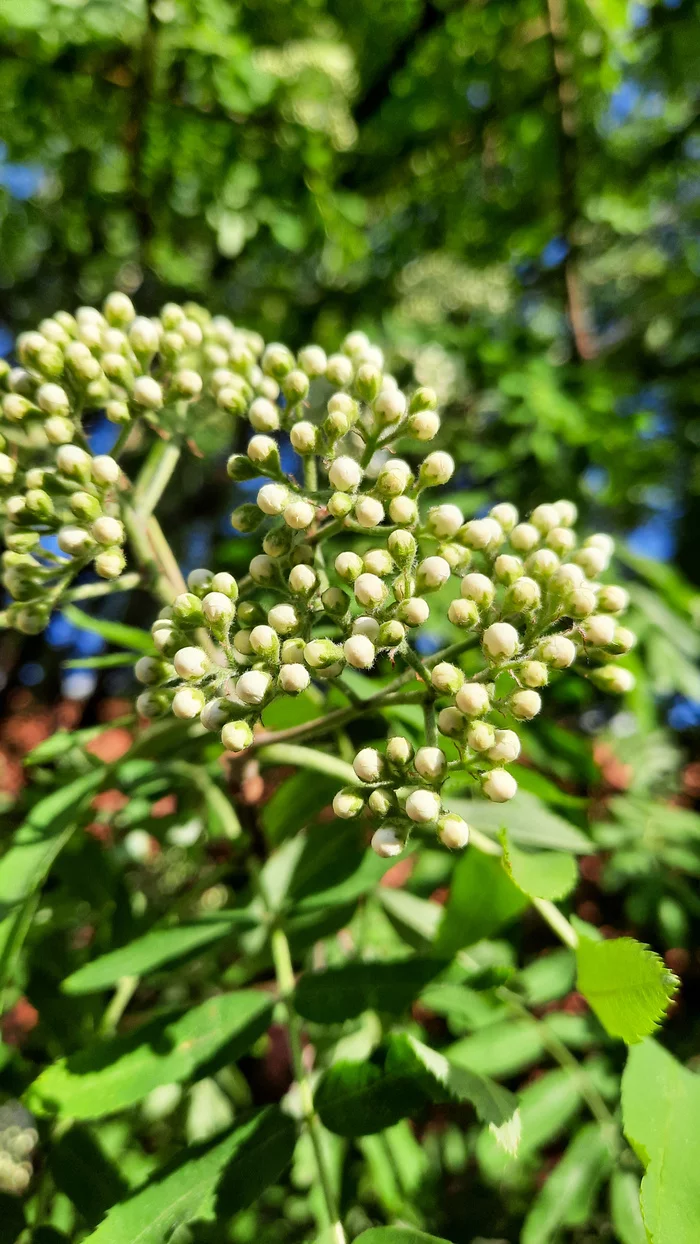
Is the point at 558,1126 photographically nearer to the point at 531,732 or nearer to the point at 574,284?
the point at 531,732

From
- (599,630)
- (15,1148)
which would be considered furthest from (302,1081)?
(15,1148)

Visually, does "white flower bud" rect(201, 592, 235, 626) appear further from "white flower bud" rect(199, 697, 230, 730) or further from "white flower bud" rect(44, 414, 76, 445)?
"white flower bud" rect(44, 414, 76, 445)

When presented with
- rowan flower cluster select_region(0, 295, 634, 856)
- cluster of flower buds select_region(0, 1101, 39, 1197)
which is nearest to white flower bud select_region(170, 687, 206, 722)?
rowan flower cluster select_region(0, 295, 634, 856)

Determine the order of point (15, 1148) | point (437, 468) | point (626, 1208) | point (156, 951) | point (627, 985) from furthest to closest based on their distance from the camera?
1. point (15, 1148)
2. point (626, 1208)
3. point (156, 951)
4. point (437, 468)
5. point (627, 985)

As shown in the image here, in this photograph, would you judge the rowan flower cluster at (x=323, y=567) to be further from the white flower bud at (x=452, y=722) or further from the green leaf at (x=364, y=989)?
the green leaf at (x=364, y=989)

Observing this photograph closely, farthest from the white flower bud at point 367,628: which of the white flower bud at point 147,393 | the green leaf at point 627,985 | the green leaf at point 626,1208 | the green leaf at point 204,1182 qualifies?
the green leaf at point 626,1208

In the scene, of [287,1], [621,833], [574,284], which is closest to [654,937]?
[621,833]

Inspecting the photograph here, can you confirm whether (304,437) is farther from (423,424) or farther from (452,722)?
(452,722)
